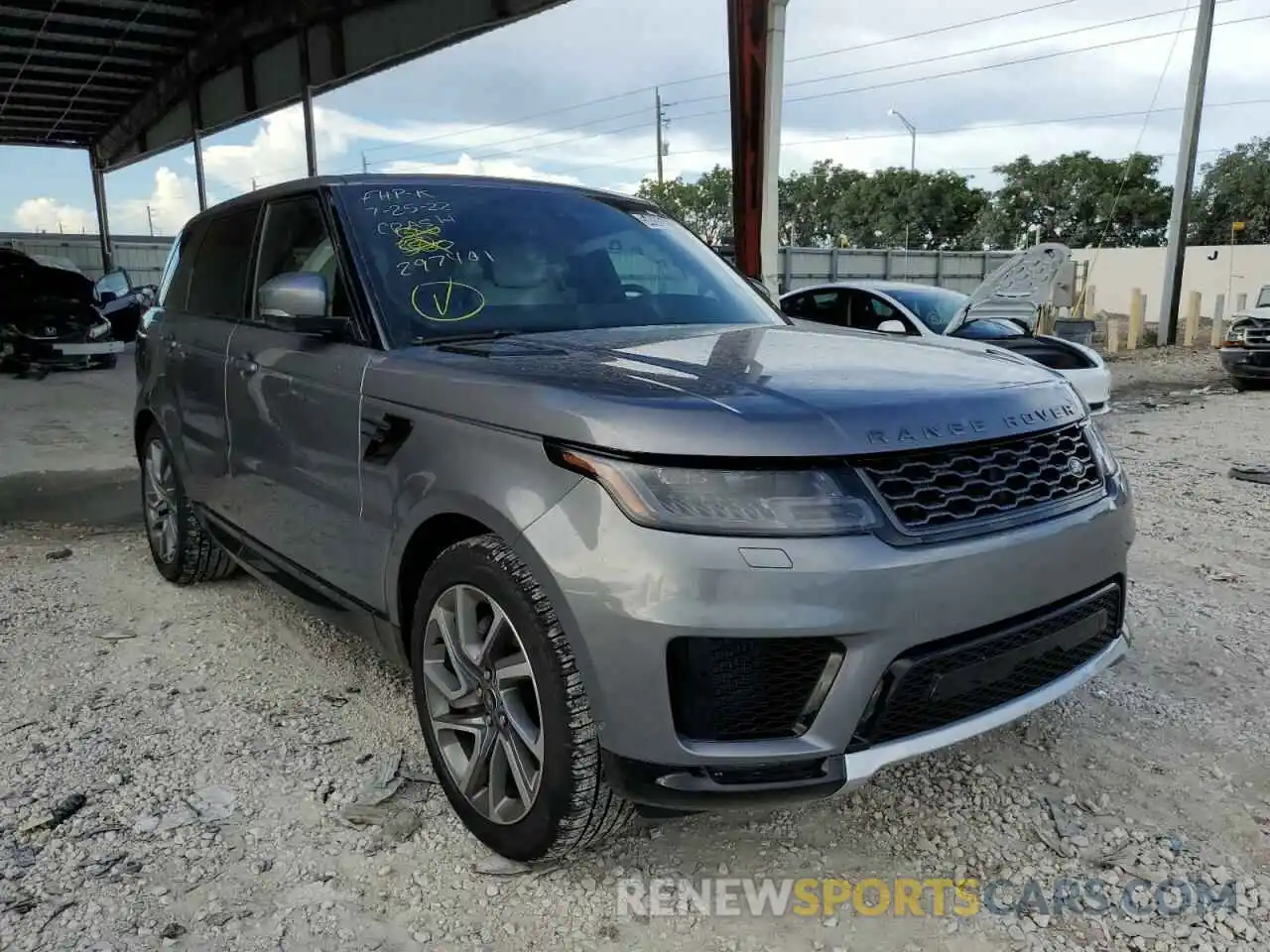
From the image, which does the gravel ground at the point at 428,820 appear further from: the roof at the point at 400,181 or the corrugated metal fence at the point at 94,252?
the corrugated metal fence at the point at 94,252

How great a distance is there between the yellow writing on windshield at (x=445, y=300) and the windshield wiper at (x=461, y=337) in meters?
0.08

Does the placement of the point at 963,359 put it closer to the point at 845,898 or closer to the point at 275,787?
the point at 845,898

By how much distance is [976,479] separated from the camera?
2.17 meters

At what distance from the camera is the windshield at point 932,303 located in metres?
9.90

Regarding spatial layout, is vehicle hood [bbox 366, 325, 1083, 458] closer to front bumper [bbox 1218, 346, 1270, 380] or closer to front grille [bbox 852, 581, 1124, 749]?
front grille [bbox 852, 581, 1124, 749]

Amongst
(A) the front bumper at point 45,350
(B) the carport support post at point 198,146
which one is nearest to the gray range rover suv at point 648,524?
(A) the front bumper at point 45,350

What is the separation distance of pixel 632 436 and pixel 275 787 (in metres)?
1.69

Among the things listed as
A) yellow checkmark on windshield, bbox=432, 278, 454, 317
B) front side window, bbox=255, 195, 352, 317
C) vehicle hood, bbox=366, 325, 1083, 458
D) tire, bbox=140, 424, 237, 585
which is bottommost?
tire, bbox=140, 424, 237, 585

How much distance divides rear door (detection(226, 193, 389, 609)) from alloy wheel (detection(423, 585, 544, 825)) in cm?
34

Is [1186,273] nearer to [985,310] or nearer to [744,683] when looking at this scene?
[985,310]

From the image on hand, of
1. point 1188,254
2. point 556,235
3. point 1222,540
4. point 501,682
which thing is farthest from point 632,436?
point 1188,254

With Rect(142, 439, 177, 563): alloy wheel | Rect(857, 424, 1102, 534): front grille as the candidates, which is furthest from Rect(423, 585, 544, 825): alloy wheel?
Rect(142, 439, 177, 563): alloy wheel

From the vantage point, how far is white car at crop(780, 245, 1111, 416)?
918cm

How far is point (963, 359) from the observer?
8.68ft
